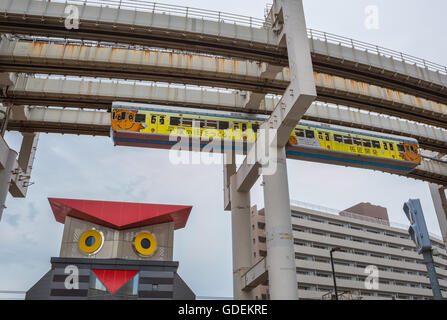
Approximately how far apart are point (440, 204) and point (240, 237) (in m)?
22.2

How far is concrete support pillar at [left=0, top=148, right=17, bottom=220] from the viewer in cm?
2536

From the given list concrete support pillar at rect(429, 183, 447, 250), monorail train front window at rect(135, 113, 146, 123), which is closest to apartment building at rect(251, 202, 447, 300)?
concrete support pillar at rect(429, 183, 447, 250)

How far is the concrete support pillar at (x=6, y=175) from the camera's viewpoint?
25361 millimetres

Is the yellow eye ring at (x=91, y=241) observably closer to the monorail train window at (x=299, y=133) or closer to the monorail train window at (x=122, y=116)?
the monorail train window at (x=122, y=116)

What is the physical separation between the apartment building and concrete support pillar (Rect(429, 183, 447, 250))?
45975 millimetres

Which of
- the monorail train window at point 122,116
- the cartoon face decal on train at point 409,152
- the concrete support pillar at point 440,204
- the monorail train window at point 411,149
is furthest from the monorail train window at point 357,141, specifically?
the monorail train window at point 122,116

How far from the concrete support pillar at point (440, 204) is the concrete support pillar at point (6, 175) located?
123ft

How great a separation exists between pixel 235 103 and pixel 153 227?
36.5 feet

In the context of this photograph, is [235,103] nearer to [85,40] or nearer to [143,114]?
[143,114]

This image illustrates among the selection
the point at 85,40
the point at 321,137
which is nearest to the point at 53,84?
the point at 85,40

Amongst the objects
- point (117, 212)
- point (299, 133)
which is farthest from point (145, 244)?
point (299, 133)

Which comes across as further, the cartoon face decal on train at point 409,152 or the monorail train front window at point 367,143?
the cartoon face decal on train at point 409,152
